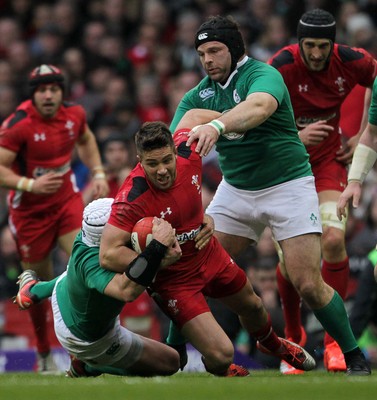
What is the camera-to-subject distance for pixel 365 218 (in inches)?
575

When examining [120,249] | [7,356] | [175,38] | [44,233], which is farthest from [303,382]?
[175,38]

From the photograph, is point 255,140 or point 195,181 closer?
point 195,181

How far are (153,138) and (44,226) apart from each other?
11.6ft

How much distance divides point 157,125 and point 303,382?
6.78 ft

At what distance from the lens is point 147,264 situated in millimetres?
8688

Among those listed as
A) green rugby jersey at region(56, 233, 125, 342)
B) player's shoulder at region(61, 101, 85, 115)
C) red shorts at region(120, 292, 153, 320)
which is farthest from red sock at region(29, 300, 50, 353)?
red shorts at region(120, 292, 153, 320)

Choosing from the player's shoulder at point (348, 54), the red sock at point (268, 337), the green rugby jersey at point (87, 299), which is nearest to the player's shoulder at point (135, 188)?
the green rugby jersey at point (87, 299)

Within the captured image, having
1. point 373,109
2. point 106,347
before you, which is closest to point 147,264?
point 106,347

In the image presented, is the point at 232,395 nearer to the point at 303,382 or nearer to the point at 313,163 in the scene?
the point at 303,382

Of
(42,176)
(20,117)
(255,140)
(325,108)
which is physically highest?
(255,140)

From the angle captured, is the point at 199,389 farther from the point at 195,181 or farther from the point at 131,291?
the point at 195,181

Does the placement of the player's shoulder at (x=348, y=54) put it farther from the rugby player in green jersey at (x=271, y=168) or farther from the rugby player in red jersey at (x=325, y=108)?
the rugby player in green jersey at (x=271, y=168)

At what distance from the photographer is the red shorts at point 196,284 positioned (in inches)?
368

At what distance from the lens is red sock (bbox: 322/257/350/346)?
10602mm
